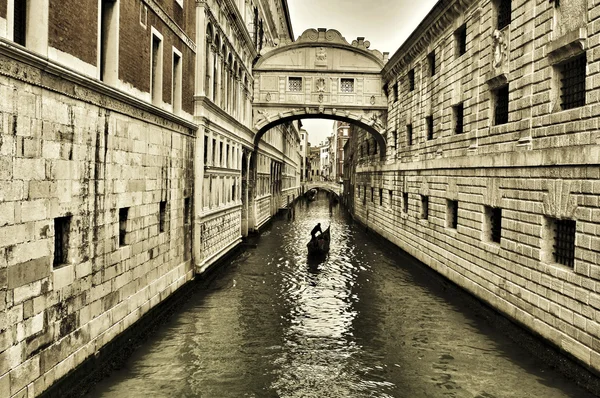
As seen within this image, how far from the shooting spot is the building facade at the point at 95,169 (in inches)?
236

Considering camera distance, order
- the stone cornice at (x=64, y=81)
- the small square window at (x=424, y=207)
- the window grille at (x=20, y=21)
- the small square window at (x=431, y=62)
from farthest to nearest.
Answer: the small square window at (x=424, y=207)
the small square window at (x=431, y=62)
the window grille at (x=20, y=21)
the stone cornice at (x=64, y=81)

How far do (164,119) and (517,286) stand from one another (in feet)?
30.1

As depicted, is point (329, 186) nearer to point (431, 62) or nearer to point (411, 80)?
point (411, 80)

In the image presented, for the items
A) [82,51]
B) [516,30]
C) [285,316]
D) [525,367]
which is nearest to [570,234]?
[525,367]

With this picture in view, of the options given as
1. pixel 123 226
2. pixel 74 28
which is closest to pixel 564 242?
pixel 123 226

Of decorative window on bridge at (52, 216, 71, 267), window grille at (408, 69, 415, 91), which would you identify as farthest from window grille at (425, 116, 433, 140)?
decorative window on bridge at (52, 216, 71, 267)

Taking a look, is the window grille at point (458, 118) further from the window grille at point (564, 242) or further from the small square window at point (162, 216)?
the small square window at point (162, 216)

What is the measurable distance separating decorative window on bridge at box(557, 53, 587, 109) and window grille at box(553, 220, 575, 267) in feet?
7.60

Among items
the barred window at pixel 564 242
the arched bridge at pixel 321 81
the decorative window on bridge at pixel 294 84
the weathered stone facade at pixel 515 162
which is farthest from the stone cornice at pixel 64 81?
the decorative window on bridge at pixel 294 84

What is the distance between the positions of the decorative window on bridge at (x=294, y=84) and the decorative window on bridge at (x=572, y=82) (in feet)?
55.2

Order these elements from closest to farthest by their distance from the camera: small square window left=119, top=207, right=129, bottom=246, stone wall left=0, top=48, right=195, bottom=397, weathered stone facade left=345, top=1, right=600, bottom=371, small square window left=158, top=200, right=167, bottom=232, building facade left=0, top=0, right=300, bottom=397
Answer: stone wall left=0, top=48, right=195, bottom=397
building facade left=0, top=0, right=300, bottom=397
weathered stone facade left=345, top=1, right=600, bottom=371
small square window left=119, top=207, right=129, bottom=246
small square window left=158, top=200, right=167, bottom=232

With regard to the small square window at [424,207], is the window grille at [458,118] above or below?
above

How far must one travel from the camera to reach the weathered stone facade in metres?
8.43

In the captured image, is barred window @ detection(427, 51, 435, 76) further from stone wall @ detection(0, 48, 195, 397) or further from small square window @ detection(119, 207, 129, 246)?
small square window @ detection(119, 207, 129, 246)
